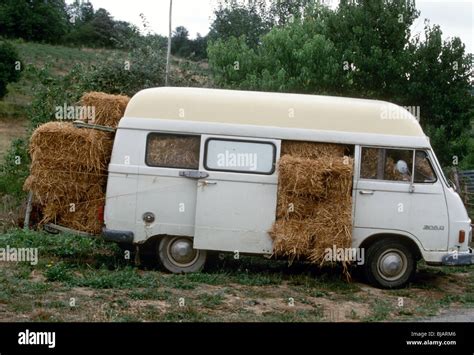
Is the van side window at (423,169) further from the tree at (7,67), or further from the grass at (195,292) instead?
the tree at (7,67)

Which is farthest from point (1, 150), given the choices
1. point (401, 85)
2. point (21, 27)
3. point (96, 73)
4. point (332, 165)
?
point (21, 27)

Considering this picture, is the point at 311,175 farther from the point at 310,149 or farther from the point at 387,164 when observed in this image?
the point at 387,164

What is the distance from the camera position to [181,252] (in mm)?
11914

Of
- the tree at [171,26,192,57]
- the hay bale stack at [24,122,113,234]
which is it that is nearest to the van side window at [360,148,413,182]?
the hay bale stack at [24,122,113,234]

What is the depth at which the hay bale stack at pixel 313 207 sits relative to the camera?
11.3 metres

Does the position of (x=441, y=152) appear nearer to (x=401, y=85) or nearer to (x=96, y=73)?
(x=401, y=85)

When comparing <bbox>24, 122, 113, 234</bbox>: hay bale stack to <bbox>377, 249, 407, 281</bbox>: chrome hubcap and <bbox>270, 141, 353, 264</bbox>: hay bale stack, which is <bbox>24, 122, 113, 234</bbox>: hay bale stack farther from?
<bbox>377, 249, 407, 281</bbox>: chrome hubcap

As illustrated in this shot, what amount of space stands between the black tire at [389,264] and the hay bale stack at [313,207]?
614mm

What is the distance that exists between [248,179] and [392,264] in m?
2.70

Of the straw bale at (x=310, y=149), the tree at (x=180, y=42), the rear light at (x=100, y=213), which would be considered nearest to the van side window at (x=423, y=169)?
the straw bale at (x=310, y=149)

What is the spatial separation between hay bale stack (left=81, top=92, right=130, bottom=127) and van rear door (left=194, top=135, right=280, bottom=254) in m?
1.80

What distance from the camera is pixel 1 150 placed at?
28266 mm

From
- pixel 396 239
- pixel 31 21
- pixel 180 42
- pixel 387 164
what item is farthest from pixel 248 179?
pixel 31 21

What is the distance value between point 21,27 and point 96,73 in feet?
145
